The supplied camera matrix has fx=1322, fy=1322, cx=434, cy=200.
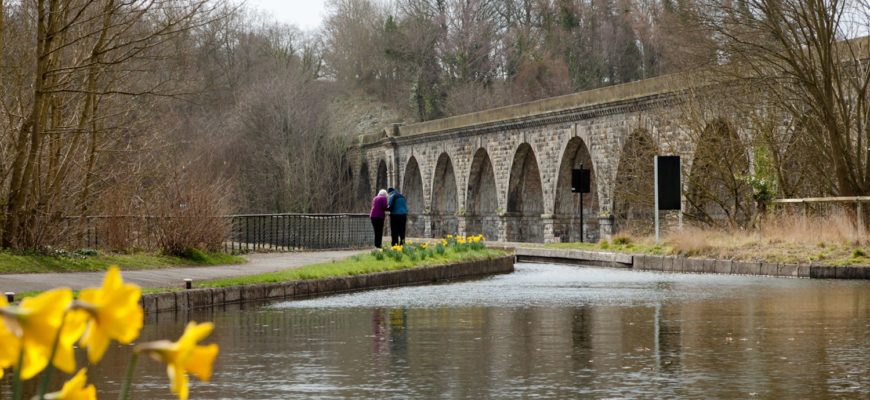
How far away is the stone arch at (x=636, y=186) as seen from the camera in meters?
30.5

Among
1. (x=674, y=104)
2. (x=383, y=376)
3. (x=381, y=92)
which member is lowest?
(x=383, y=376)

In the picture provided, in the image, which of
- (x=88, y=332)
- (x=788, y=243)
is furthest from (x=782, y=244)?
(x=88, y=332)

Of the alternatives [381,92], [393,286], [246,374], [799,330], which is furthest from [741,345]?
[381,92]

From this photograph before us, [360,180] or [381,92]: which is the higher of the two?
[381,92]

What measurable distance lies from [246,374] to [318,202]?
4850 cm

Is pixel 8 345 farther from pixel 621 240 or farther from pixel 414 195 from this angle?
pixel 414 195

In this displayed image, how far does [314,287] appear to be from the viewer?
17.0 metres

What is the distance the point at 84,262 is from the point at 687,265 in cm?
1010

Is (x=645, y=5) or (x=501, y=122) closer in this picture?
(x=501, y=122)

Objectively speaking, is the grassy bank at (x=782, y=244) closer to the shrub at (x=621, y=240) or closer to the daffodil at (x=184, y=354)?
the shrub at (x=621, y=240)

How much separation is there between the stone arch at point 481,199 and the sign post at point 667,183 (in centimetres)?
1826

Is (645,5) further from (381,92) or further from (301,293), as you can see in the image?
(301,293)

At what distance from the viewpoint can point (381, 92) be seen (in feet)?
276

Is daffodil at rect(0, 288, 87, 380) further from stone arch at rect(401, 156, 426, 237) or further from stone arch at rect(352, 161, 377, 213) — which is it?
stone arch at rect(352, 161, 377, 213)
